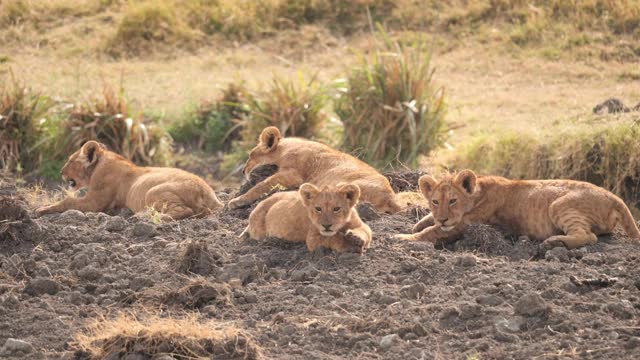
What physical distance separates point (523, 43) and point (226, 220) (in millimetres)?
11618

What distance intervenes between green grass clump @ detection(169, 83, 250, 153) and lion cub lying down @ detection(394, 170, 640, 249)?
8.31 m

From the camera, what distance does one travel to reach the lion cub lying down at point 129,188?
449 inches

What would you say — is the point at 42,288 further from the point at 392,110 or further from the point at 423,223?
the point at 392,110

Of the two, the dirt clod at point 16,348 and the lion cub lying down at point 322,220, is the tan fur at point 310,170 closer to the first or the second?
the lion cub lying down at point 322,220

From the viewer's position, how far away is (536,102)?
60.7 feet

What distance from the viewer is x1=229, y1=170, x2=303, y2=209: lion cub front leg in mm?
11141

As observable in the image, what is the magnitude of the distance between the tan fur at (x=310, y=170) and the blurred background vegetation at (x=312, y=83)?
199cm

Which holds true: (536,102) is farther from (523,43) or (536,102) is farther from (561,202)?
(561,202)

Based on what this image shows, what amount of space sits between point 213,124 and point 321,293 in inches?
398

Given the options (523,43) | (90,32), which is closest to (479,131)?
(523,43)

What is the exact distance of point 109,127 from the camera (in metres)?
16.8

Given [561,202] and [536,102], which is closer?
[561,202]

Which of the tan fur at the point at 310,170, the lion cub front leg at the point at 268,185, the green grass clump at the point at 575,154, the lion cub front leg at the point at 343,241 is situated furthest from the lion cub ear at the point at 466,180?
the green grass clump at the point at 575,154

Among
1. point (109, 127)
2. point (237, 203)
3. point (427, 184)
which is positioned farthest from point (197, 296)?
point (109, 127)
